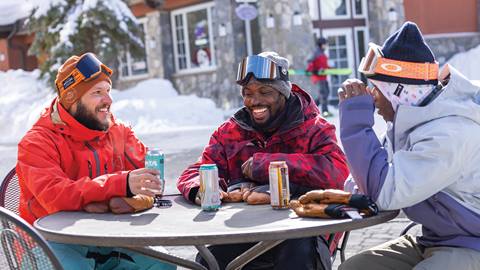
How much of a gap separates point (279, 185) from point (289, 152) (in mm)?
633

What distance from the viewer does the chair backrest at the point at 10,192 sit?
3.53m

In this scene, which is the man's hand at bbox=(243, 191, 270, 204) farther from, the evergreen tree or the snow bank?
the evergreen tree

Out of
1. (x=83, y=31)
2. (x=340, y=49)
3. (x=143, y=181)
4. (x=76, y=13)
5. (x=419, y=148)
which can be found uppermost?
(x=76, y=13)

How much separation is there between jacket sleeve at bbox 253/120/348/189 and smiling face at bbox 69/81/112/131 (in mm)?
814

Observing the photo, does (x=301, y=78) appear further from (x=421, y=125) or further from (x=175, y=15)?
(x=421, y=125)

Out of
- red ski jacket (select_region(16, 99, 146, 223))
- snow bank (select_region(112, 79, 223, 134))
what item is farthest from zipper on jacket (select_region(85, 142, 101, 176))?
snow bank (select_region(112, 79, 223, 134))

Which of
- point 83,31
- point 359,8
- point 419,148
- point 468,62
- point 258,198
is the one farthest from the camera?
point 359,8

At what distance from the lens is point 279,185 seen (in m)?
2.93

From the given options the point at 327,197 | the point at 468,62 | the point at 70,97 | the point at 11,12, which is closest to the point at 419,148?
the point at 327,197

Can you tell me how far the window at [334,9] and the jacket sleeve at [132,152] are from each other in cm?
1726

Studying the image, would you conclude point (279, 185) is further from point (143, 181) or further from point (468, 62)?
point (468, 62)

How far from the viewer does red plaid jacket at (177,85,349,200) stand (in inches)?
132

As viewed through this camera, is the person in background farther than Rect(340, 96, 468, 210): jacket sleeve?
Yes

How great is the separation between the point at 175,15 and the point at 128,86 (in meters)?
3.52
